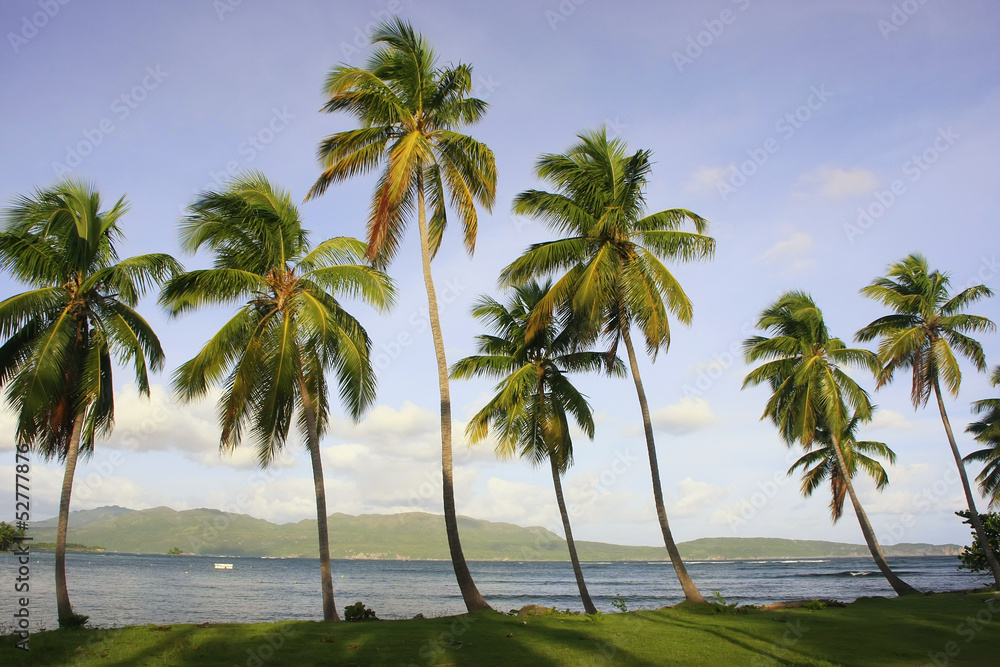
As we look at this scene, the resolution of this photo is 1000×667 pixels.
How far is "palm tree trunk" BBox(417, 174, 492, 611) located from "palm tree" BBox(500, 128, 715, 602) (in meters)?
3.56

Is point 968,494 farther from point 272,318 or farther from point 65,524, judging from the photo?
point 65,524

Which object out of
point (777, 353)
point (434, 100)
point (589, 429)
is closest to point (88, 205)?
point (434, 100)

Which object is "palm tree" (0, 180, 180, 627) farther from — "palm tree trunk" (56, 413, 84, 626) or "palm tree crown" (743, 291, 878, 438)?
"palm tree crown" (743, 291, 878, 438)

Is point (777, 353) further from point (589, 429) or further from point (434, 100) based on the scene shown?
point (434, 100)

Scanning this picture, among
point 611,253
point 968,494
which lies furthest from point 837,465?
point 611,253

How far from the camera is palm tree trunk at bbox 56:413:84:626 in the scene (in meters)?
13.1

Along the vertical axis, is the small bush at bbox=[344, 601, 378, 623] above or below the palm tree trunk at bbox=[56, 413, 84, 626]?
below

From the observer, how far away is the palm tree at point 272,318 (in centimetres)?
1476

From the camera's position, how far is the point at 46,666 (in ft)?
27.5

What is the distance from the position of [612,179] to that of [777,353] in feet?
41.2

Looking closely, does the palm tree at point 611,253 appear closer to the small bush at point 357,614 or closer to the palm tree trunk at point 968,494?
the small bush at point 357,614

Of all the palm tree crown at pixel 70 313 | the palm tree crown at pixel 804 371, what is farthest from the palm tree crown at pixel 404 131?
the palm tree crown at pixel 804 371

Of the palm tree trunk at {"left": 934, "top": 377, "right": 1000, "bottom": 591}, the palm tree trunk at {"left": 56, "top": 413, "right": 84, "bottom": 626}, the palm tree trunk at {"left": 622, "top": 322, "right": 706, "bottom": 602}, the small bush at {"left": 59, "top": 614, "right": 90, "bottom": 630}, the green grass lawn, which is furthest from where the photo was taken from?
the palm tree trunk at {"left": 934, "top": 377, "right": 1000, "bottom": 591}

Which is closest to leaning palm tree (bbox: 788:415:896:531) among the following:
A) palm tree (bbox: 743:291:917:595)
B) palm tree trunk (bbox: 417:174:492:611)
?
palm tree (bbox: 743:291:917:595)
